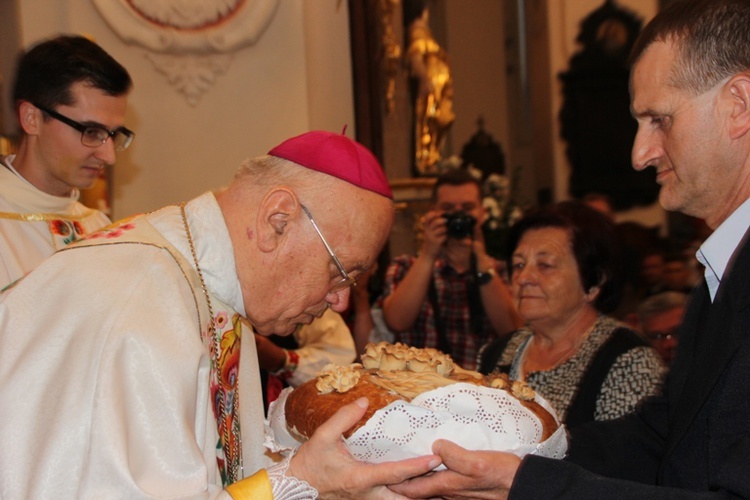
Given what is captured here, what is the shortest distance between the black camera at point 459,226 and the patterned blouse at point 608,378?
1.23 m

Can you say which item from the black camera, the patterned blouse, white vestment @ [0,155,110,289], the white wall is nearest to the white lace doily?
the patterned blouse

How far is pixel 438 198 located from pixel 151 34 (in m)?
2.47

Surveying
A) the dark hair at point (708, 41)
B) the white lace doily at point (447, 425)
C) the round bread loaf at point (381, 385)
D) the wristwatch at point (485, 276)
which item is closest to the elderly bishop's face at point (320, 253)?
the round bread loaf at point (381, 385)

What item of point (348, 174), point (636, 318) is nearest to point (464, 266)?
point (636, 318)

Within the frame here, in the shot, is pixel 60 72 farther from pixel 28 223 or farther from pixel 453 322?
pixel 453 322

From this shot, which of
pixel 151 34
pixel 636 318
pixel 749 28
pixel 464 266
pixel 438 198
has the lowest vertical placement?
pixel 636 318

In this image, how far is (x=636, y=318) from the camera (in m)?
4.73

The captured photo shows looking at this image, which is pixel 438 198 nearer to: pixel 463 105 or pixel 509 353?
pixel 509 353

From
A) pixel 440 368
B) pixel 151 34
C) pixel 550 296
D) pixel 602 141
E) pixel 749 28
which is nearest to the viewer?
pixel 749 28

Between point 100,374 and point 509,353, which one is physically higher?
point 100,374

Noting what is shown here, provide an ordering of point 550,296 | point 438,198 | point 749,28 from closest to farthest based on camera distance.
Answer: point 749,28
point 550,296
point 438,198

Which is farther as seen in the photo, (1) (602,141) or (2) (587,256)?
(1) (602,141)

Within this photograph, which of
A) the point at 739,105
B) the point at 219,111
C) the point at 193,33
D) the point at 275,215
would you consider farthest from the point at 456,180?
the point at 739,105

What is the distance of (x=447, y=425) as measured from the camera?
1.95 meters
